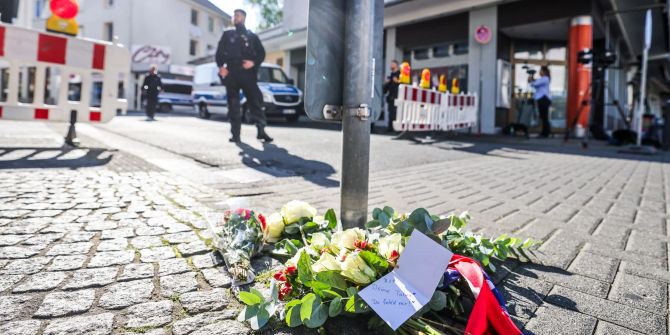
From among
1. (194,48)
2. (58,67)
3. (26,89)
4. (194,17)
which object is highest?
(194,17)

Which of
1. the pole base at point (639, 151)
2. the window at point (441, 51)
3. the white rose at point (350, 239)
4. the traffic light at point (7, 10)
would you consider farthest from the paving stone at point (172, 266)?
the window at point (441, 51)

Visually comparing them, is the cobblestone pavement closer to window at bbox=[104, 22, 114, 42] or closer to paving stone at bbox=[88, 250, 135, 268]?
paving stone at bbox=[88, 250, 135, 268]

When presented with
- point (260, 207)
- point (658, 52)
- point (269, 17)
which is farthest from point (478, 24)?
point (269, 17)

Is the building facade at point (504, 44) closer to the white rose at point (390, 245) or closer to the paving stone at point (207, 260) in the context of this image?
the paving stone at point (207, 260)

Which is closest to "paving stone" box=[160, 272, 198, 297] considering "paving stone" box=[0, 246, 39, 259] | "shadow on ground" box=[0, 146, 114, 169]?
"paving stone" box=[0, 246, 39, 259]

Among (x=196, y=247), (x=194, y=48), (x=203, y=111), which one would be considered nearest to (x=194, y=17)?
(x=194, y=48)

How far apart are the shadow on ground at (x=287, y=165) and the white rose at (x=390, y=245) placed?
8.27 feet

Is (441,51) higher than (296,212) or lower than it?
higher

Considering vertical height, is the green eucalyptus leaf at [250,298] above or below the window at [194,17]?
below

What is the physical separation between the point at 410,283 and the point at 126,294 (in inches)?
39.5

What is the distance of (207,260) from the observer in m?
2.00

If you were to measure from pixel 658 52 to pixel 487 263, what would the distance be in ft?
108

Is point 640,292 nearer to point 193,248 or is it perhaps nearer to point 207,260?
point 207,260

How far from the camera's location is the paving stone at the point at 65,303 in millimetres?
1459
